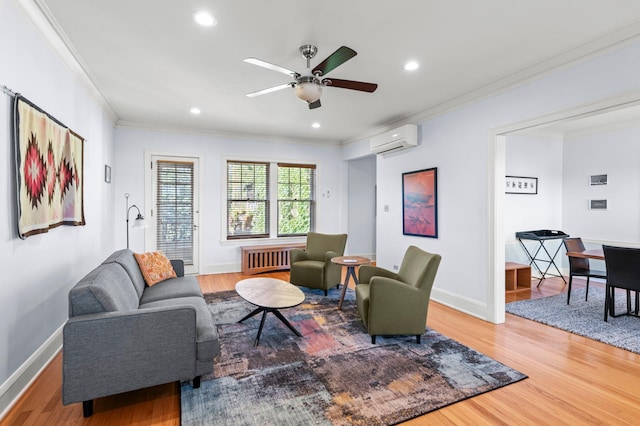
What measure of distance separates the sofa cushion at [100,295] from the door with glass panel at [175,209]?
322 centimetres

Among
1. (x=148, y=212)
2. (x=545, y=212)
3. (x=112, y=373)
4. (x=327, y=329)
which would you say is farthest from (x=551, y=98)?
(x=148, y=212)

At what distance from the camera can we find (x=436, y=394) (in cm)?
222

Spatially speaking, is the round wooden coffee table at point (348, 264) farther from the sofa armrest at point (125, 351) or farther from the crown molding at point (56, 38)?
the crown molding at point (56, 38)

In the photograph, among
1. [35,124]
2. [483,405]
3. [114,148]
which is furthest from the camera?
[114,148]

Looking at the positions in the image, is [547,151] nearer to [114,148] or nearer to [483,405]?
[483,405]

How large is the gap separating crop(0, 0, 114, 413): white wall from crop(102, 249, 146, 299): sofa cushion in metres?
0.40

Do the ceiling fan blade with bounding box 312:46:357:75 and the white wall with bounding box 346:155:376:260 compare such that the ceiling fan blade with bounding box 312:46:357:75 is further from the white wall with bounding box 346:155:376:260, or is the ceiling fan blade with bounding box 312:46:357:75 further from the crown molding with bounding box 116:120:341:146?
the white wall with bounding box 346:155:376:260

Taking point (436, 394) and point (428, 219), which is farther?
point (428, 219)

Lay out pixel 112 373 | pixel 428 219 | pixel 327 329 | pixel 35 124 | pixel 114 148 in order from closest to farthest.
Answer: pixel 112 373
pixel 35 124
pixel 327 329
pixel 428 219
pixel 114 148

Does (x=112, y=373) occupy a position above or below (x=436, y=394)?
above

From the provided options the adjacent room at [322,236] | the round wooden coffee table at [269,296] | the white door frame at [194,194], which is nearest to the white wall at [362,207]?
the adjacent room at [322,236]

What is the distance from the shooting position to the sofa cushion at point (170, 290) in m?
3.06

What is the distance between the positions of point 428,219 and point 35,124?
4341mm

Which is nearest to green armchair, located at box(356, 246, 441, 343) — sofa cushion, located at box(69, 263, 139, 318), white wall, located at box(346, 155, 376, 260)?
sofa cushion, located at box(69, 263, 139, 318)
